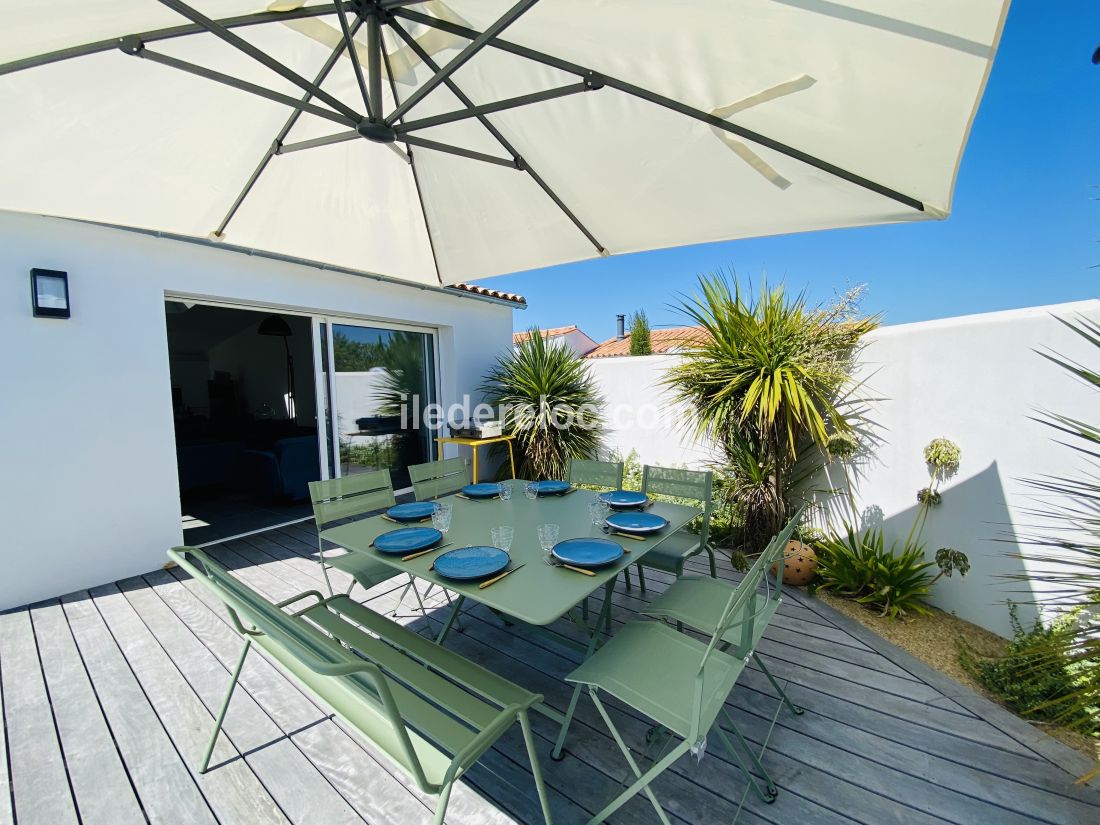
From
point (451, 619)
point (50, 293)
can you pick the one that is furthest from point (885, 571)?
point (50, 293)

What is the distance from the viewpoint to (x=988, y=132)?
18.9 feet

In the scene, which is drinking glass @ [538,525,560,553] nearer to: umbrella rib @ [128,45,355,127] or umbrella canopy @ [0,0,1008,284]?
umbrella canopy @ [0,0,1008,284]

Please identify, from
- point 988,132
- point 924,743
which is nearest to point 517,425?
point 924,743

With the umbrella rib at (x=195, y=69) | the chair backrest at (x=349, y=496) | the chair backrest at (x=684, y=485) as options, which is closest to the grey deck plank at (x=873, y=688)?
the chair backrest at (x=684, y=485)

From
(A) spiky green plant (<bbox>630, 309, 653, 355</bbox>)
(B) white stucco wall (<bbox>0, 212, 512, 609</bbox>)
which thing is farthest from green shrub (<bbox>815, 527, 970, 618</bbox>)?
(A) spiky green plant (<bbox>630, 309, 653, 355</bbox>)

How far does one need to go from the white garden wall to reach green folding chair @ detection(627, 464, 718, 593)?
1.52 m

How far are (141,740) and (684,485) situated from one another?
2988 mm

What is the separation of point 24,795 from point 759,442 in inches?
174

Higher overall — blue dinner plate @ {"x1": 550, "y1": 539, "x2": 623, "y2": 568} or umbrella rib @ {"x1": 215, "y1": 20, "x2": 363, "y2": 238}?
umbrella rib @ {"x1": 215, "y1": 20, "x2": 363, "y2": 238}

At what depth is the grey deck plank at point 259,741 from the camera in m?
1.54

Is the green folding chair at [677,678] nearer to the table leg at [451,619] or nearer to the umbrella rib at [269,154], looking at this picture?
the table leg at [451,619]

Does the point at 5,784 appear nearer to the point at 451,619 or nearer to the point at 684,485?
the point at 451,619

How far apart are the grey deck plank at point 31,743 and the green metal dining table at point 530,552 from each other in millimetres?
1205

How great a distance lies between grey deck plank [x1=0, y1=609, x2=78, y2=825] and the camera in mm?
1542
